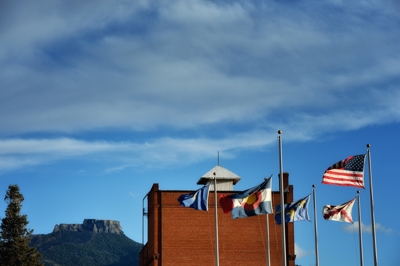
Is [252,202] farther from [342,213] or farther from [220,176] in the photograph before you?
[220,176]

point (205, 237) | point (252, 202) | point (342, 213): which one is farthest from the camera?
point (205, 237)

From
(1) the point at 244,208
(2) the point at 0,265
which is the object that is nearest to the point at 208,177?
(2) the point at 0,265

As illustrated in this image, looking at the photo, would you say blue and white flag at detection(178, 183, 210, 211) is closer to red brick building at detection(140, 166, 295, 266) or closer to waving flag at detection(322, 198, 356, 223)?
waving flag at detection(322, 198, 356, 223)

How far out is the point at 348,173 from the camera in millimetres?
35062

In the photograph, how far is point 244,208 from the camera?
116ft

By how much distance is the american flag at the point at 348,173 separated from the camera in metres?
34.9

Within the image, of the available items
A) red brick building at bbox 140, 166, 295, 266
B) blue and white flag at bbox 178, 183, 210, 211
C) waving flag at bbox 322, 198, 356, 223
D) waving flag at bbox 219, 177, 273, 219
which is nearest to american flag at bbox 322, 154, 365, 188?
waving flag at bbox 219, 177, 273, 219

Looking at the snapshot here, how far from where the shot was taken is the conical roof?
67.7 m

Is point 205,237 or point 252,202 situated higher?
point 252,202

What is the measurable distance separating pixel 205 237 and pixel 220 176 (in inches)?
271

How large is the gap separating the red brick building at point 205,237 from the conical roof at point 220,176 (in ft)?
9.47

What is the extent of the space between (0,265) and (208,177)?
2324cm

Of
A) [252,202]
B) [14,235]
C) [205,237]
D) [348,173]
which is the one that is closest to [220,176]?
[205,237]

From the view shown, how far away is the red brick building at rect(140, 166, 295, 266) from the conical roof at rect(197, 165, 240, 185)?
289 centimetres
